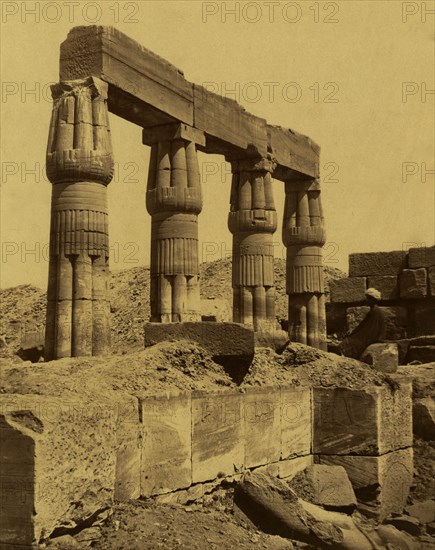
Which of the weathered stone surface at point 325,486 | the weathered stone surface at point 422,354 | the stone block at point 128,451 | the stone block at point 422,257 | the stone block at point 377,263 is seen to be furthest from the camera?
the stone block at point 377,263

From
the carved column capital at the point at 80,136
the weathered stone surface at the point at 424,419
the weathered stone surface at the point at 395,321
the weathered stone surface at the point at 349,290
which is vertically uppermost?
the carved column capital at the point at 80,136

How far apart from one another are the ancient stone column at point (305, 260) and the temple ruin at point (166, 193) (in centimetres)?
3

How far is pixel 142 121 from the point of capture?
15.0 metres

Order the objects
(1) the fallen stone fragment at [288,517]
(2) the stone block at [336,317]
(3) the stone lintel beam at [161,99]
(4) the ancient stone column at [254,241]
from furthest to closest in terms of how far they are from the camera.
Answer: (2) the stone block at [336,317]
(4) the ancient stone column at [254,241]
(3) the stone lintel beam at [161,99]
(1) the fallen stone fragment at [288,517]

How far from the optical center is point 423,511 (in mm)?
9656

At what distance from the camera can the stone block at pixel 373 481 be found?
30.9 feet

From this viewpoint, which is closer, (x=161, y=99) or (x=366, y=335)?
(x=161, y=99)

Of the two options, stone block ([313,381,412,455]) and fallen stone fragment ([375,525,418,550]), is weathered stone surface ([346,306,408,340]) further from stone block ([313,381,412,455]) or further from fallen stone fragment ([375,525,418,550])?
fallen stone fragment ([375,525,418,550])

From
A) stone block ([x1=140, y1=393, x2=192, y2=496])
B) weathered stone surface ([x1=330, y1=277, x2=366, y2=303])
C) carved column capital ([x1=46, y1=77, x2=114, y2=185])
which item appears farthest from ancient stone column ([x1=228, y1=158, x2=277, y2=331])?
stone block ([x1=140, y1=393, x2=192, y2=496])

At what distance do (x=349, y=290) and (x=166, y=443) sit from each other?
1361cm

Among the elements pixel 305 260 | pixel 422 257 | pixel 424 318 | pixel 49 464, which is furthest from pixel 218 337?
pixel 305 260

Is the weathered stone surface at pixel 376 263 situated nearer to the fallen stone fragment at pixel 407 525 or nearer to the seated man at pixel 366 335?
the seated man at pixel 366 335

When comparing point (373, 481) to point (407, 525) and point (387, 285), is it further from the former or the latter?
point (387, 285)

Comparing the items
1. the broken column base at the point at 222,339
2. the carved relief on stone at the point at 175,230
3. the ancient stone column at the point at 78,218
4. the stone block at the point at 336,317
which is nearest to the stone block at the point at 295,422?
the broken column base at the point at 222,339
